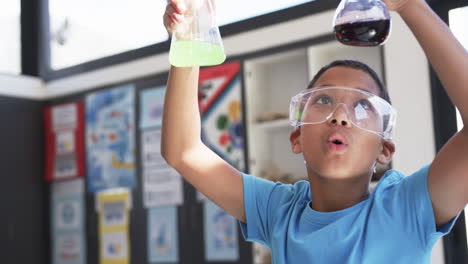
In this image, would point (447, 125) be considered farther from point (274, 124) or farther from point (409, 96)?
point (274, 124)

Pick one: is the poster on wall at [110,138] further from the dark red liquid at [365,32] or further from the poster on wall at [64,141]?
the dark red liquid at [365,32]

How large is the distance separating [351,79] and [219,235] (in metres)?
2.22

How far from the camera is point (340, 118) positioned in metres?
0.92

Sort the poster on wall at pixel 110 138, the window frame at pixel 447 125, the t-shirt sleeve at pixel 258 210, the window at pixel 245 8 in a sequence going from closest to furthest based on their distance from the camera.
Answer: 1. the t-shirt sleeve at pixel 258 210
2. the window frame at pixel 447 125
3. the window at pixel 245 8
4. the poster on wall at pixel 110 138

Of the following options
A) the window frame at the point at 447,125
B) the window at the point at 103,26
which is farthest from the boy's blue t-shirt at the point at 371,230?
the window at the point at 103,26

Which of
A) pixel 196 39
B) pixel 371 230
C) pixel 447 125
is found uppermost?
pixel 196 39

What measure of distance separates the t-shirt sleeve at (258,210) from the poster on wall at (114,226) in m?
2.59

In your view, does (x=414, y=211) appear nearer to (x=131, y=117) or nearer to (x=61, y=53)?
(x=131, y=117)

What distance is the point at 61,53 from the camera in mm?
4156

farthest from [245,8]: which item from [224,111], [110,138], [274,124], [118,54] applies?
[110,138]

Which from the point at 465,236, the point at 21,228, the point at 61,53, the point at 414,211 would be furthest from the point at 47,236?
the point at 414,211

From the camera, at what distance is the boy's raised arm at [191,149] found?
100 cm

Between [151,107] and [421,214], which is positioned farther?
[151,107]

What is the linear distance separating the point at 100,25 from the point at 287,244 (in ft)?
10.7
